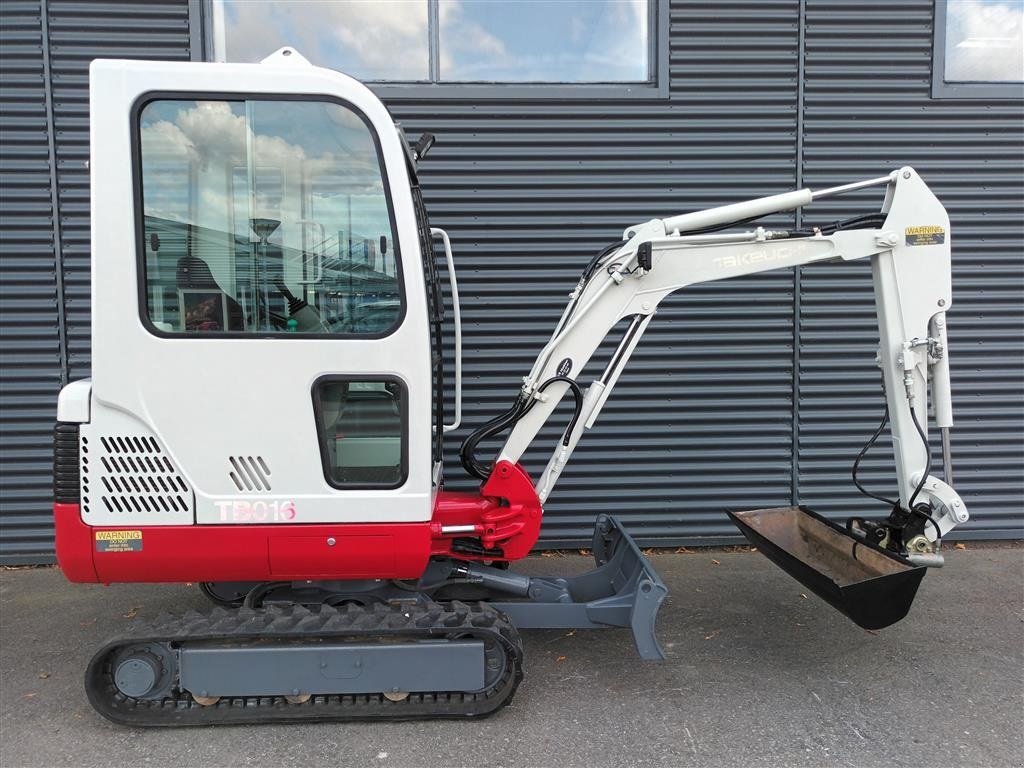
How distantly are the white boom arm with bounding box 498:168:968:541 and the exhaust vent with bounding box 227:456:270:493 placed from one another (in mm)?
1116

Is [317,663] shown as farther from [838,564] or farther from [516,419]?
[838,564]

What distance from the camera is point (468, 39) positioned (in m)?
5.03

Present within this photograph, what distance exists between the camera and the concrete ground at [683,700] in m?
2.74

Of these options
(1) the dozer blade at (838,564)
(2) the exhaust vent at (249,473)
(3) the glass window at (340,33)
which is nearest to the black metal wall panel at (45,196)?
(3) the glass window at (340,33)

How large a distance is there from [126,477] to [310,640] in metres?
1.03

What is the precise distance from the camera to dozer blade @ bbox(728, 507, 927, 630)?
293 cm

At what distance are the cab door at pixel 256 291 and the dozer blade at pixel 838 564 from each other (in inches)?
74.9

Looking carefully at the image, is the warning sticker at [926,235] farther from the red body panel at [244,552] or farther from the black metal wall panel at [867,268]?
the red body panel at [244,552]

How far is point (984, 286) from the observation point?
5.24m

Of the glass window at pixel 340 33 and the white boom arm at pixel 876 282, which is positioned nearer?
the white boom arm at pixel 876 282

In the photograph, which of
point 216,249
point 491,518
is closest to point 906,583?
point 491,518

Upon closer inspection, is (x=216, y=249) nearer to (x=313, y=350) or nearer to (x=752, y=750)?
(x=313, y=350)

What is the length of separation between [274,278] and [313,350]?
35cm

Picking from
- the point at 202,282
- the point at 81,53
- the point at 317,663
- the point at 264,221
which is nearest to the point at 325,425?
the point at 202,282
